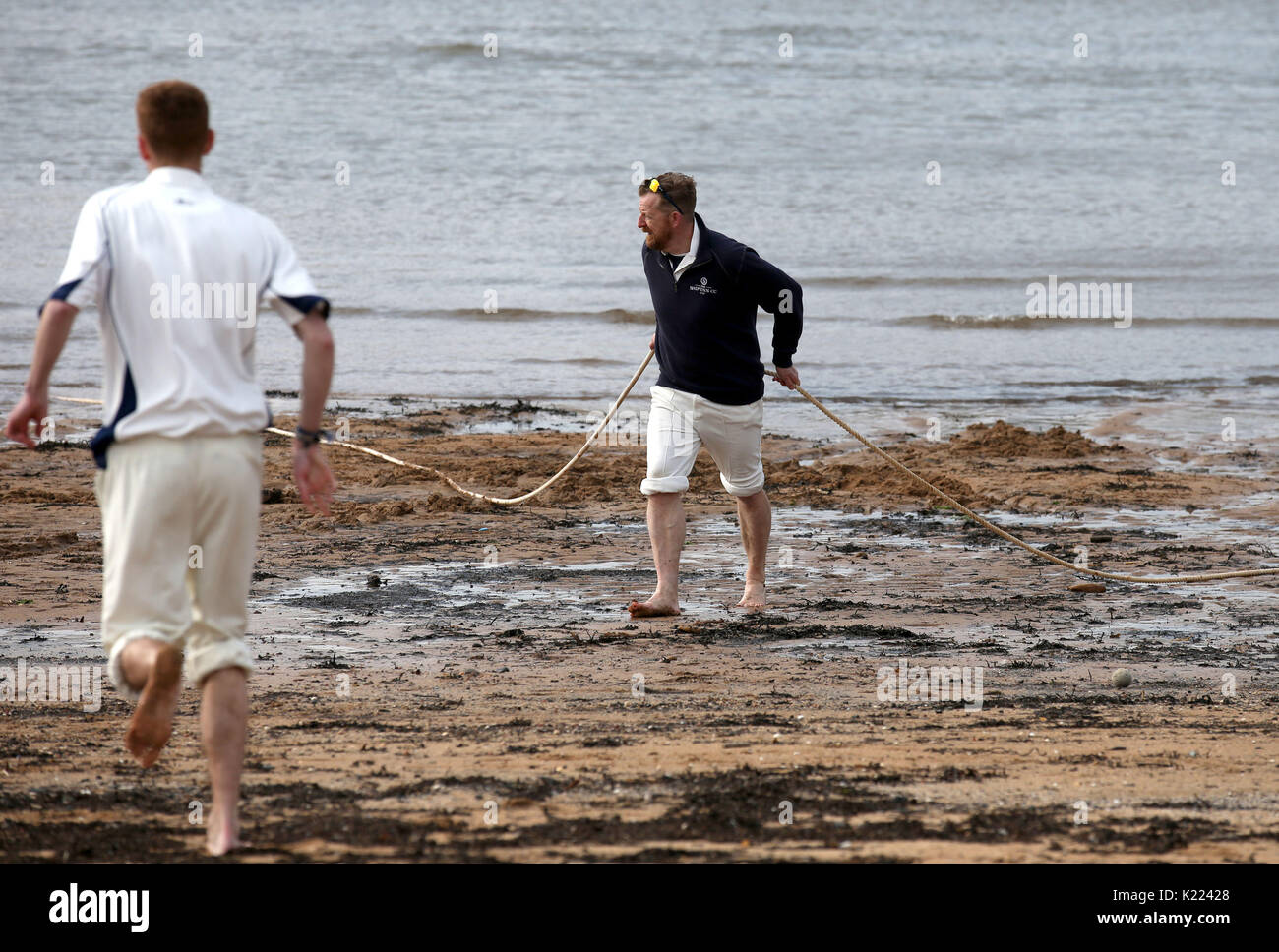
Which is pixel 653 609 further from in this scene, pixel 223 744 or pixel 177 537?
pixel 177 537

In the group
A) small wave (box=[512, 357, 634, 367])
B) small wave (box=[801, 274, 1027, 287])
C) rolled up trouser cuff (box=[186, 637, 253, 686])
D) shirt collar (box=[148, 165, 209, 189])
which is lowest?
rolled up trouser cuff (box=[186, 637, 253, 686])

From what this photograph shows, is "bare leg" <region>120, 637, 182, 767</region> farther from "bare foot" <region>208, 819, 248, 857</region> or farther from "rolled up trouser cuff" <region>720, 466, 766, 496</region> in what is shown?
"rolled up trouser cuff" <region>720, 466, 766, 496</region>

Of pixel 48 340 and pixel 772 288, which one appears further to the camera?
pixel 772 288

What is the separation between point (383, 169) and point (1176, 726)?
26.0 metres

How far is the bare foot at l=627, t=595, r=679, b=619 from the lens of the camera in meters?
7.07

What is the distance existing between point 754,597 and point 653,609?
22.6 inches

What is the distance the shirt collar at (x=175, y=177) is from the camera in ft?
11.8

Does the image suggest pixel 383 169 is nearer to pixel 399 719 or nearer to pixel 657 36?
pixel 657 36

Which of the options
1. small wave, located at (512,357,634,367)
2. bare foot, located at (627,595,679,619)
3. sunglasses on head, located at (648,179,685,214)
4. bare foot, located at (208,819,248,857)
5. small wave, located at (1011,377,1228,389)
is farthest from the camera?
small wave, located at (512,357,634,367)

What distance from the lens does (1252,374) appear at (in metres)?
16.9

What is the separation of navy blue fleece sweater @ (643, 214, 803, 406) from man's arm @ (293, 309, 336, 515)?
3361 millimetres

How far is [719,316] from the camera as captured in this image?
700cm

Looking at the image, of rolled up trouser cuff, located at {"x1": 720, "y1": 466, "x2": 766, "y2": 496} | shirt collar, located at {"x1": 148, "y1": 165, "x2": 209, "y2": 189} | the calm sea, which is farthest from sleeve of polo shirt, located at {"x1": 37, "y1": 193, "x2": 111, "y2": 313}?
the calm sea

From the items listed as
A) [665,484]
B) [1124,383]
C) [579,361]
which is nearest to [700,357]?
[665,484]
